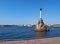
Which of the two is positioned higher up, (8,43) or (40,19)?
(40,19)

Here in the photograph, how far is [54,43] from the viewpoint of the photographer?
9234 mm

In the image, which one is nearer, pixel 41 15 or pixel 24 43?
pixel 24 43

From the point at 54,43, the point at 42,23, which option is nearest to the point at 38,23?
the point at 42,23

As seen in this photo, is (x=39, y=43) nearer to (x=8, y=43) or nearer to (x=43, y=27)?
(x=8, y=43)

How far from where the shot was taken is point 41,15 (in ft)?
301

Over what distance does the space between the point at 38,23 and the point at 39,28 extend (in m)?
3.82

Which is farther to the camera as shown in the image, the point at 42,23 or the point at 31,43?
the point at 42,23

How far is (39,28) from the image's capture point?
92.5m

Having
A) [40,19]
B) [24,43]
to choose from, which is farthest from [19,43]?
[40,19]

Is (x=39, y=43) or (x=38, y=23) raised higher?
(x=38, y=23)

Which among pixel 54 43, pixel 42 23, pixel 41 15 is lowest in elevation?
pixel 54 43

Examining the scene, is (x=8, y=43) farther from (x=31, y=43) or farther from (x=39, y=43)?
(x=39, y=43)

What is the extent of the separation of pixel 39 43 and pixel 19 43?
1431 mm

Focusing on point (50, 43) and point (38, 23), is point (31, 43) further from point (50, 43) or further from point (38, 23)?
point (38, 23)
